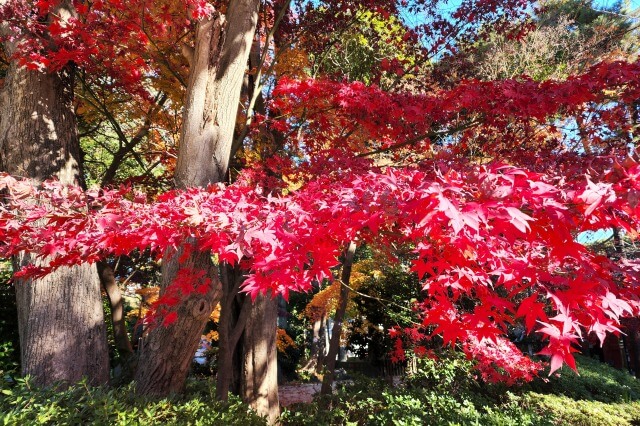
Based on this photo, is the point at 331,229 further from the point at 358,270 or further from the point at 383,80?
the point at 358,270

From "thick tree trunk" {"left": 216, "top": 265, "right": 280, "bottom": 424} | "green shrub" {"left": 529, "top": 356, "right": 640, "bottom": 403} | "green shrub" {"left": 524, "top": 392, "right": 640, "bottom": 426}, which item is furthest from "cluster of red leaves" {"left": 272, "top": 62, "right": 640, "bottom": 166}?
"green shrub" {"left": 529, "top": 356, "right": 640, "bottom": 403}

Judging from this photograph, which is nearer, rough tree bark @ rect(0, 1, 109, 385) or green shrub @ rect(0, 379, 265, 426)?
green shrub @ rect(0, 379, 265, 426)

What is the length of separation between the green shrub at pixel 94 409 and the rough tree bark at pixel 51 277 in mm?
1135

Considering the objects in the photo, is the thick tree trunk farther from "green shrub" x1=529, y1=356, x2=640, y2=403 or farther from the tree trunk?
"green shrub" x1=529, y1=356, x2=640, y2=403

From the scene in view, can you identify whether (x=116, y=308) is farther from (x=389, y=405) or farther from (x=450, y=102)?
(x=450, y=102)

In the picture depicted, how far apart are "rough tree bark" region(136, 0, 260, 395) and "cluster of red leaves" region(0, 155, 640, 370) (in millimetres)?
793

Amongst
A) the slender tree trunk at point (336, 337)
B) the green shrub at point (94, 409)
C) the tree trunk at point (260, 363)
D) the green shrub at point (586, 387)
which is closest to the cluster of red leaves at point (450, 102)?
the slender tree trunk at point (336, 337)

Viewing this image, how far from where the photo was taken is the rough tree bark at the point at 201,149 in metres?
3.77

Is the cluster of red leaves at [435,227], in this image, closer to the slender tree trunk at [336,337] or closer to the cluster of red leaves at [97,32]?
the cluster of red leaves at [97,32]

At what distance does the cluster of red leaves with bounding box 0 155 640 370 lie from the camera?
1778 mm

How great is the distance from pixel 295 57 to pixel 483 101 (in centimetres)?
374

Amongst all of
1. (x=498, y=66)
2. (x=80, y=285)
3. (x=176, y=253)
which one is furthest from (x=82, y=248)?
(x=498, y=66)

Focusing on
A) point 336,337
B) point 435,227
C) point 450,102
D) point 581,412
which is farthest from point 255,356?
point 581,412

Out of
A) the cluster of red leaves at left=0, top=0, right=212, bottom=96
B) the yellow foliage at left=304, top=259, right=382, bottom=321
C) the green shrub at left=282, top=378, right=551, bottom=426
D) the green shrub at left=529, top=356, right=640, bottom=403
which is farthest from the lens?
the yellow foliage at left=304, top=259, right=382, bottom=321
